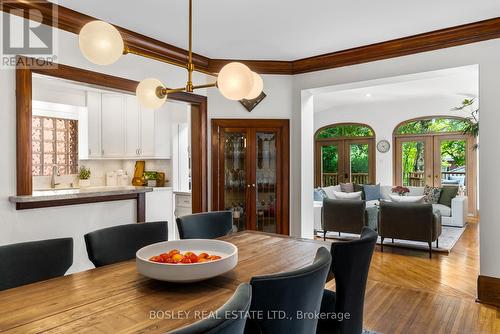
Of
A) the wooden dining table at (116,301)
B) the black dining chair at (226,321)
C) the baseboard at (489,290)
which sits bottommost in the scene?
the baseboard at (489,290)

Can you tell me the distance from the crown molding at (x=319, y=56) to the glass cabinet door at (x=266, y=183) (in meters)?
0.88

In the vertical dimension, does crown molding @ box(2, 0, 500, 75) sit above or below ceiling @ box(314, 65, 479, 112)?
below

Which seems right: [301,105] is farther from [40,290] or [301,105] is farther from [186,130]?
[40,290]

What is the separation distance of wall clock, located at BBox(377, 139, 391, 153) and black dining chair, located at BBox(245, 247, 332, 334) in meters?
8.06

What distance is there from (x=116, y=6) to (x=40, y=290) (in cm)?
211

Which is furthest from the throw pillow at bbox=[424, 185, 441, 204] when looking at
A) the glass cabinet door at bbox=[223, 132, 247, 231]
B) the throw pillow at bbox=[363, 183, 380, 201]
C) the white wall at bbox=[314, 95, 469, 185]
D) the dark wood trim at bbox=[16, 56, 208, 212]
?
the dark wood trim at bbox=[16, 56, 208, 212]

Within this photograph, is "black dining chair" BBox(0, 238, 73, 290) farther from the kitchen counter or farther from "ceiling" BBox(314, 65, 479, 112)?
"ceiling" BBox(314, 65, 479, 112)

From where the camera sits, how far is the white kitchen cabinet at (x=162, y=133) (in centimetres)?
522

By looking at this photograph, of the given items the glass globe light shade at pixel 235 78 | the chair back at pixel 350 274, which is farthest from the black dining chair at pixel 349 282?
the glass globe light shade at pixel 235 78

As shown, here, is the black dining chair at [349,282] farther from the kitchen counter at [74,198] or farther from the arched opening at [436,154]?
the arched opening at [436,154]

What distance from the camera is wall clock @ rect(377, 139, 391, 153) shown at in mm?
8594

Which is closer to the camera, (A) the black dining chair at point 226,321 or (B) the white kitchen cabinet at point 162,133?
(A) the black dining chair at point 226,321

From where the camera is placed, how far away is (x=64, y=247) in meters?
1.78

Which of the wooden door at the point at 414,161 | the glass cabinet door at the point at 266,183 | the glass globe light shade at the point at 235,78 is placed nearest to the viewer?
the glass globe light shade at the point at 235,78
